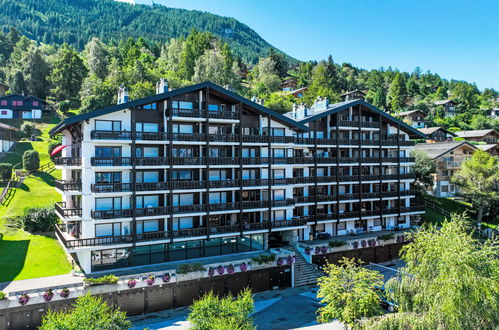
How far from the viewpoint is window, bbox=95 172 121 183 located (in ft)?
117

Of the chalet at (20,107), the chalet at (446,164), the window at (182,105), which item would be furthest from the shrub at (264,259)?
the chalet at (20,107)

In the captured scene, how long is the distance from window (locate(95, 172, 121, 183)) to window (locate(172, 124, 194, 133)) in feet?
23.7

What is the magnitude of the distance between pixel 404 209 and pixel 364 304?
35.1 metres

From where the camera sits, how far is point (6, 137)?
73875 millimetres

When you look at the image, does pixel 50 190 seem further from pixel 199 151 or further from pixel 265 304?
pixel 265 304

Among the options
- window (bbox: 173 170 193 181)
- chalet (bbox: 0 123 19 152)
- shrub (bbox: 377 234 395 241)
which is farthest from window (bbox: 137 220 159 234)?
chalet (bbox: 0 123 19 152)

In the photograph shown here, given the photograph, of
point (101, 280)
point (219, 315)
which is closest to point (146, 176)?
point (101, 280)

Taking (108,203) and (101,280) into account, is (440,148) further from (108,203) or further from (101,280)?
(101,280)

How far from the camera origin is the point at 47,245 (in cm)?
4062

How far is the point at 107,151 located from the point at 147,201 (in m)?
6.13

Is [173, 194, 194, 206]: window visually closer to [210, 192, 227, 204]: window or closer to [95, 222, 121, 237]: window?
[210, 192, 227, 204]: window

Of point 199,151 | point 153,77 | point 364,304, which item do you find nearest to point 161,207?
point 199,151

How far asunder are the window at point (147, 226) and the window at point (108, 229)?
1.86 metres

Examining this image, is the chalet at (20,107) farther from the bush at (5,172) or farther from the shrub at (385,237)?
the shrub at (385,237)
